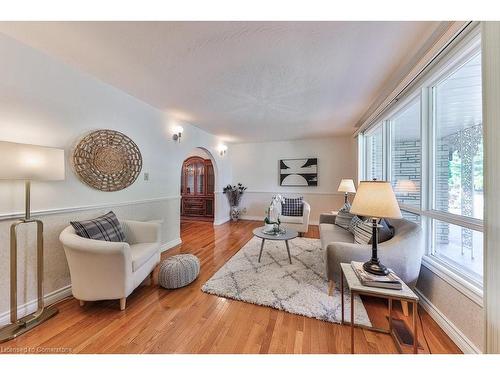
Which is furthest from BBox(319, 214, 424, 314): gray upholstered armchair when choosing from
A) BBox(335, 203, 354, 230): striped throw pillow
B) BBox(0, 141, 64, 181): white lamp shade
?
BBox(0, 141, 64, 181): white lamp shade

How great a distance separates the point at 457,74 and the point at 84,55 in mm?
3274

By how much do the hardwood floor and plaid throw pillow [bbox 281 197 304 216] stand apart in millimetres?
2278

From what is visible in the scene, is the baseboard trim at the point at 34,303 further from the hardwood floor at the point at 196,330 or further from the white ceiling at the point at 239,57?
the white ceiling at the point at 239,57

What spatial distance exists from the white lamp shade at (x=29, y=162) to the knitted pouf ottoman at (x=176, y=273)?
131 cm

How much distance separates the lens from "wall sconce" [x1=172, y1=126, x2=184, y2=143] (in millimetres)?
3404

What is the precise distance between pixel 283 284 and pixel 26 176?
247 cm

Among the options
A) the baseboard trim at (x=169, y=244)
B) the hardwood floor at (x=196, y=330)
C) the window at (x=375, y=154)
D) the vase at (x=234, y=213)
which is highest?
the window at (x=375, y=154)

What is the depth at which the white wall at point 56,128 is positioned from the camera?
1567 millimetres

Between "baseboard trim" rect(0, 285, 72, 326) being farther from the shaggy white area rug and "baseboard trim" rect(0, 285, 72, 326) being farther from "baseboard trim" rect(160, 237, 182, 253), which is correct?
the shaggy white area rug

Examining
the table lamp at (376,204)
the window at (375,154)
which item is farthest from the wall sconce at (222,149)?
the table lamp at (376,204)

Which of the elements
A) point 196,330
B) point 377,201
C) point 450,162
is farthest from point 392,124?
point 196,330
